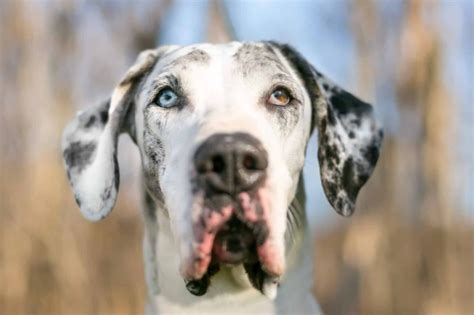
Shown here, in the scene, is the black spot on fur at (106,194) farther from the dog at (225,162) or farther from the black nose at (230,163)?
the black nose at (230,163)

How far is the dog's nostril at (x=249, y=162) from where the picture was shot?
2.61 m

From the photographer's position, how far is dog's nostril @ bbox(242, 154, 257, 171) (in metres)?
2.61

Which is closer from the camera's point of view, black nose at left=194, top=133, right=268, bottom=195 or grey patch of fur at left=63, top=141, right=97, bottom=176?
black nose at left=194, top=133, right=268, bottom=195

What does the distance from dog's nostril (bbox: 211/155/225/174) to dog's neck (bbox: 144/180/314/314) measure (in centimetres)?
69

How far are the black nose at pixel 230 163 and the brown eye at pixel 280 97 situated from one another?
0.57 meters

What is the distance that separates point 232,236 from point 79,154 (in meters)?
1.16

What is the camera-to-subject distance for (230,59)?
3326 millimetres

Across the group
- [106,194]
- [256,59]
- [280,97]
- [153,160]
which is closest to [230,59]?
[256,59]

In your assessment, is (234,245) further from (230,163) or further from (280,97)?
(280,97)

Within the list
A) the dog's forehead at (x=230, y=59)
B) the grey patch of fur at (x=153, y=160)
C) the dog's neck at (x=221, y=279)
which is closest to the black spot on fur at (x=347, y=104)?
the dog's forehead at (x=230, y=59)

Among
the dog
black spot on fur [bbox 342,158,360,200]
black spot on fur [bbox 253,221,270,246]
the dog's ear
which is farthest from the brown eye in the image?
black spot on fur [bbox 253,221,270,246]

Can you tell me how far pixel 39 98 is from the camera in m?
8.43

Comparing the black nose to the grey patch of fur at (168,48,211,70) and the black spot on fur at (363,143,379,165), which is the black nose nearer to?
the grey patch of fur at (168,48,211,70)

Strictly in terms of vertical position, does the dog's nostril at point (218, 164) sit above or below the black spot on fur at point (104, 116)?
below
